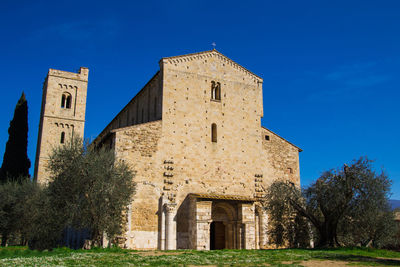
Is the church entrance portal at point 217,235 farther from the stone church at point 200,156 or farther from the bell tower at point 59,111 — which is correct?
the bell tower at point 59,111

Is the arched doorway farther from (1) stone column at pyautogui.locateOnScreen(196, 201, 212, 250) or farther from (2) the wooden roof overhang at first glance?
(1) stone column at pyautogui.locateOnScreen(196, 201, 212, 250)

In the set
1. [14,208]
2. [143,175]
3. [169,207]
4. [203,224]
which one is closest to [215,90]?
[143,175]

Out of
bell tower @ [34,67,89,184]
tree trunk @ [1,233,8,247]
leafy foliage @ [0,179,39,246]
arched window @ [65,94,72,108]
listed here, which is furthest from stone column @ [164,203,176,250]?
arched window @ [65,94,72,108]

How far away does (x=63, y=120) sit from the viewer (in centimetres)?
3603

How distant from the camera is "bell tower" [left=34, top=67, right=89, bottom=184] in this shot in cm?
3438

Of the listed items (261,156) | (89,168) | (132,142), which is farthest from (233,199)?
(89,168)

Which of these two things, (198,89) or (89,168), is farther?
(198,89)

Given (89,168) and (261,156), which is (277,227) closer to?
(261,156)

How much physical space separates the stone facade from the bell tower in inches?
→ 418

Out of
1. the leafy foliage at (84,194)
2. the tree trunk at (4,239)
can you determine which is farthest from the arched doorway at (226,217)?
the tree trunk at (4,239)

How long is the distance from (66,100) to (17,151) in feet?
22.9

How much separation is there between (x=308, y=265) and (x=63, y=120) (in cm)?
2936

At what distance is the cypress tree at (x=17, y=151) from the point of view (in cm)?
3278

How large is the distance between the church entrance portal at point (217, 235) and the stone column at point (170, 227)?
439 centimetres
